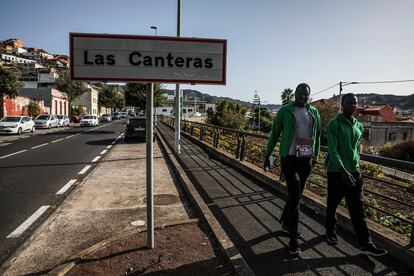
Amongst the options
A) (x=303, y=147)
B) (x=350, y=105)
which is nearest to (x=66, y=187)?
(x=303, y=147)

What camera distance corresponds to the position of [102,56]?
3445 millimetres

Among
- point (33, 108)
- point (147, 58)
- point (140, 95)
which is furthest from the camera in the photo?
point (33, 108)

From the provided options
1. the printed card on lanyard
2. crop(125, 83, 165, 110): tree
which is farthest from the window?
the printed card on lanyard

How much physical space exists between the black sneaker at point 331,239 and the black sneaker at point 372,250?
1.12 ft

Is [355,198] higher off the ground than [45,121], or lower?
higher

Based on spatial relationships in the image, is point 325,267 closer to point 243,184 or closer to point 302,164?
point 302,164

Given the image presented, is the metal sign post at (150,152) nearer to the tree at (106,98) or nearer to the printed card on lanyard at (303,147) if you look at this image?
the printed card on lanyard at (303,147)

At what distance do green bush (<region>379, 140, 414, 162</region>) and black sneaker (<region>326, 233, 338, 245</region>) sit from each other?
3159cm

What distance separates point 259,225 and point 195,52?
8.61 feet

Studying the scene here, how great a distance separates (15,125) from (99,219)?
24.1 m

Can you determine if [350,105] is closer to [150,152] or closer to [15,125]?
[150,152]

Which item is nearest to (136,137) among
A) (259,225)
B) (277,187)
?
(277,187)

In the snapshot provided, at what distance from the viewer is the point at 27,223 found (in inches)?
201

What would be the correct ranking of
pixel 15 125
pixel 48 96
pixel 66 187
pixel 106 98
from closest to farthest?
pixel 66 187 → pixel 15 125 → pixel 48 96 → pixel 106 98
